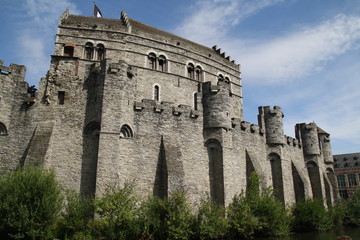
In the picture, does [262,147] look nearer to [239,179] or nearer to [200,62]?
[239,179]

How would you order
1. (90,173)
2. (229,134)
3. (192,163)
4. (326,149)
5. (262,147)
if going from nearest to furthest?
1. (90,173)
2. (192,163)
3. (229,134)
4. (262,147)
5. (326,149)

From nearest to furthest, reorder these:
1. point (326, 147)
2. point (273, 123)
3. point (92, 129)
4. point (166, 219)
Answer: point (166, 219) → point (92, 129) → point (273, 123) → point (326, 147)

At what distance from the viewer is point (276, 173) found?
23.9 metres

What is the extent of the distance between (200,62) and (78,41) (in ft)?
39.4

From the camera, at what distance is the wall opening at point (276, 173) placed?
2337 cm

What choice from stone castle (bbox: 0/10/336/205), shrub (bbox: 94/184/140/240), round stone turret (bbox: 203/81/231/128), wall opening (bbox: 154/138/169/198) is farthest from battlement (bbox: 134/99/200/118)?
shrub (bbox: 94/184/140/240)

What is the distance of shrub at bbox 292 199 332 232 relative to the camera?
21141mm

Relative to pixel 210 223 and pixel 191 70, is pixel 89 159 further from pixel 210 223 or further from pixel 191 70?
pixel 191 70

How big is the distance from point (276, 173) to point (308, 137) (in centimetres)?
763

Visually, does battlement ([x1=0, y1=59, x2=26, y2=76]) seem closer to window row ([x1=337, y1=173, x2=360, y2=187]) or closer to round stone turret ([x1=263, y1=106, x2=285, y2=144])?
round stone turret ([x1=263, y1=106, x2=285, y2=144])

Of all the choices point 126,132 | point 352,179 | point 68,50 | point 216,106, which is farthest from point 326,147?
point 352,179

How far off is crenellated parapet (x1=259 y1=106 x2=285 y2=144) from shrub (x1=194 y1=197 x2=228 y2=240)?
34.7 feet

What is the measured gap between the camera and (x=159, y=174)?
1709 centimetres

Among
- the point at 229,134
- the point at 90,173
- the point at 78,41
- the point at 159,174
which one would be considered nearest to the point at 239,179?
the point at 229,134
